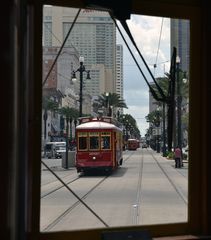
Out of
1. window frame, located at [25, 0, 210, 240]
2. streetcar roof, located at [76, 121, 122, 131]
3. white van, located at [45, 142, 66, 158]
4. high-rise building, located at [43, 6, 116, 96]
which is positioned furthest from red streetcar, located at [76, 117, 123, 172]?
window frame, located at [25, 0, 210, 240]

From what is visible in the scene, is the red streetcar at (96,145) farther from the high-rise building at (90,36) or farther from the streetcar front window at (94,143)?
the high-rise building at (90,36)

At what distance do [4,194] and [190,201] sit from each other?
142 cm

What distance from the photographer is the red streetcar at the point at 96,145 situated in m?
22.8

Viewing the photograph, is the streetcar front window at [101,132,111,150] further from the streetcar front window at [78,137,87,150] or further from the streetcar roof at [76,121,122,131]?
the streetcar roof at [76,121,122,131]

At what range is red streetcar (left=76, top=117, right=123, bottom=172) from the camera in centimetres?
2283

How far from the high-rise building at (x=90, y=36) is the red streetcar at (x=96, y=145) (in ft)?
58.1

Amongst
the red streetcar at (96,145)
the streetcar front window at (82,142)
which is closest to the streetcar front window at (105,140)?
the red streetcar at (96,145)

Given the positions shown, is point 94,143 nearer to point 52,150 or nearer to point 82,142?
point 82,142

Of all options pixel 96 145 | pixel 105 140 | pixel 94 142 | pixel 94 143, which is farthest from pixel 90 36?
pixel 96 145

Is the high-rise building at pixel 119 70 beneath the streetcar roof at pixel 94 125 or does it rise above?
beneath

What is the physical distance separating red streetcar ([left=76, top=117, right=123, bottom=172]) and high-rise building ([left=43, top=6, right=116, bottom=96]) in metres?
17.7

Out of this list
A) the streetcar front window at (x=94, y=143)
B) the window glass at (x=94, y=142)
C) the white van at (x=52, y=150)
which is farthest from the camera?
the streetcar front window at (x=94, y=143)

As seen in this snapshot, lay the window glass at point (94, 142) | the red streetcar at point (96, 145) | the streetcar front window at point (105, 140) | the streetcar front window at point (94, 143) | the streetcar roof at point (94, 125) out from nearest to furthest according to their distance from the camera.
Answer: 1. the streetcar roof at point (94, 125)
2. the red streetcar at point (96, 145)
3. the streetcar front window at point (105, 140)
4. the window glass at point (94, 142)
5. the streetcar front window at point (94, 143)

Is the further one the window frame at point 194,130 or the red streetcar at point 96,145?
the red streetcar at point 96,145
